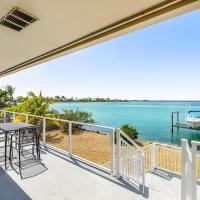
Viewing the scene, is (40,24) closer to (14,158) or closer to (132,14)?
(132,14)

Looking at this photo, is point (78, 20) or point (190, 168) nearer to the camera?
point (190, 168)

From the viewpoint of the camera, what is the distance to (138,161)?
4.07 metres

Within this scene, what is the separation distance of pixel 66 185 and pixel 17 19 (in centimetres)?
253

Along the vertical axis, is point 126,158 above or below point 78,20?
below

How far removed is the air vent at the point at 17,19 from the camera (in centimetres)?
199

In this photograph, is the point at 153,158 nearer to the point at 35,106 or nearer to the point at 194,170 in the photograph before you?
the point at 194,170

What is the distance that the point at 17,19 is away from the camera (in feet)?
6.98

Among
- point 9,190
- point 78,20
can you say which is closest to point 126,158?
point 9,190

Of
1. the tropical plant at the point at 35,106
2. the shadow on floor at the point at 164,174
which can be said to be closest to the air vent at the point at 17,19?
the shadow on floor at the point at 164,174

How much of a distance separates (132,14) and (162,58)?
16675 mm

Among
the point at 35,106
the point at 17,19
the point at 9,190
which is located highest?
the point at 17,19

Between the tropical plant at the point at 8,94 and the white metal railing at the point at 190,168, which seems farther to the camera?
the tropical plant at the point at 8,94

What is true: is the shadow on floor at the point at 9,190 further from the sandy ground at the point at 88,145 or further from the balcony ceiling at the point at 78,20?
the sandy ground at the point at 88,145

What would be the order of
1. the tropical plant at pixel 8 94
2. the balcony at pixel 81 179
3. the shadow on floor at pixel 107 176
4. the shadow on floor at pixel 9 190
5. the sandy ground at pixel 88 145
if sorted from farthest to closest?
1. the tropical plant at pixel 8 94
2. the sandy ground at pixel 88 145
3. the shadow on floor at pixel 107 176
4. the balcony at pixel 81 179
5. the shadow on floor at pixel 9 190
